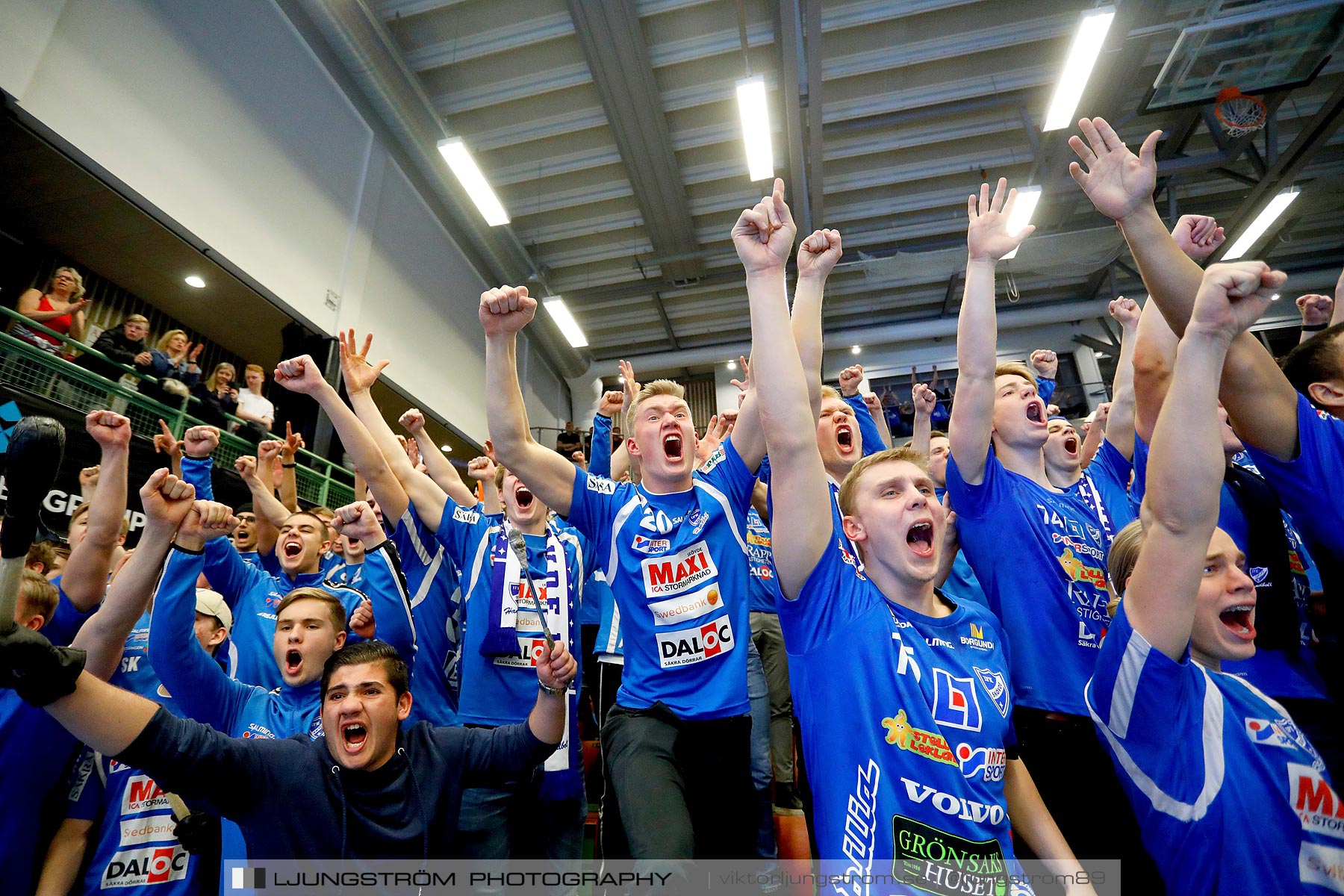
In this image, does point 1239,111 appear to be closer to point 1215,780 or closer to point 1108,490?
point 1108,490

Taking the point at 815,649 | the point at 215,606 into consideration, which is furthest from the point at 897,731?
the point at 215,606

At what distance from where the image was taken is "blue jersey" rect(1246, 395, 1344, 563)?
5.27 ft

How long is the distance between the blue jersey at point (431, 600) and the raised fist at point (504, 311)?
1.27 metres

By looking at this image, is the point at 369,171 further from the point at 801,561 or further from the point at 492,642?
the point at 801,561

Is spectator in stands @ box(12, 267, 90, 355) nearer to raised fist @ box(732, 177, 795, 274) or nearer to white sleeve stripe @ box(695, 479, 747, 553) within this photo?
white sleeve stripe @ box(695, 479, 747, 553)

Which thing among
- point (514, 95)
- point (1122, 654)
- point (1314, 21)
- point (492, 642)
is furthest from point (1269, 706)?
point (514, 95)

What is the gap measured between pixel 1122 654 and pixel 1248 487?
105 centimetres

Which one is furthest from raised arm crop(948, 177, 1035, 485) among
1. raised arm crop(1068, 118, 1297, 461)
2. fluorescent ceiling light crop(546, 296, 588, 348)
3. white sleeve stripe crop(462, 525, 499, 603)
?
fluorescent ceiling light crop(546, 296, 588, 348)

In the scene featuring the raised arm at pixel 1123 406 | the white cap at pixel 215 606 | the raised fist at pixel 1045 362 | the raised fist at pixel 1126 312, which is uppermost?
the raised fist at pixel 1045 362

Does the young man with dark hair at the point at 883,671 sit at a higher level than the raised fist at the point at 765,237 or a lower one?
lower

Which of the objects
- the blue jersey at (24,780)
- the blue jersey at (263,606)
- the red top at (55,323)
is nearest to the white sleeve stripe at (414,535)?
the blue jersey at (263,606)

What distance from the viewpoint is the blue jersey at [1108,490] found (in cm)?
241

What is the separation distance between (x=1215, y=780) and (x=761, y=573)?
195 centimetres

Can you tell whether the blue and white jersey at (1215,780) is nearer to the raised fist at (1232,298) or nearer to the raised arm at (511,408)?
the raised fist at (1232,298)
